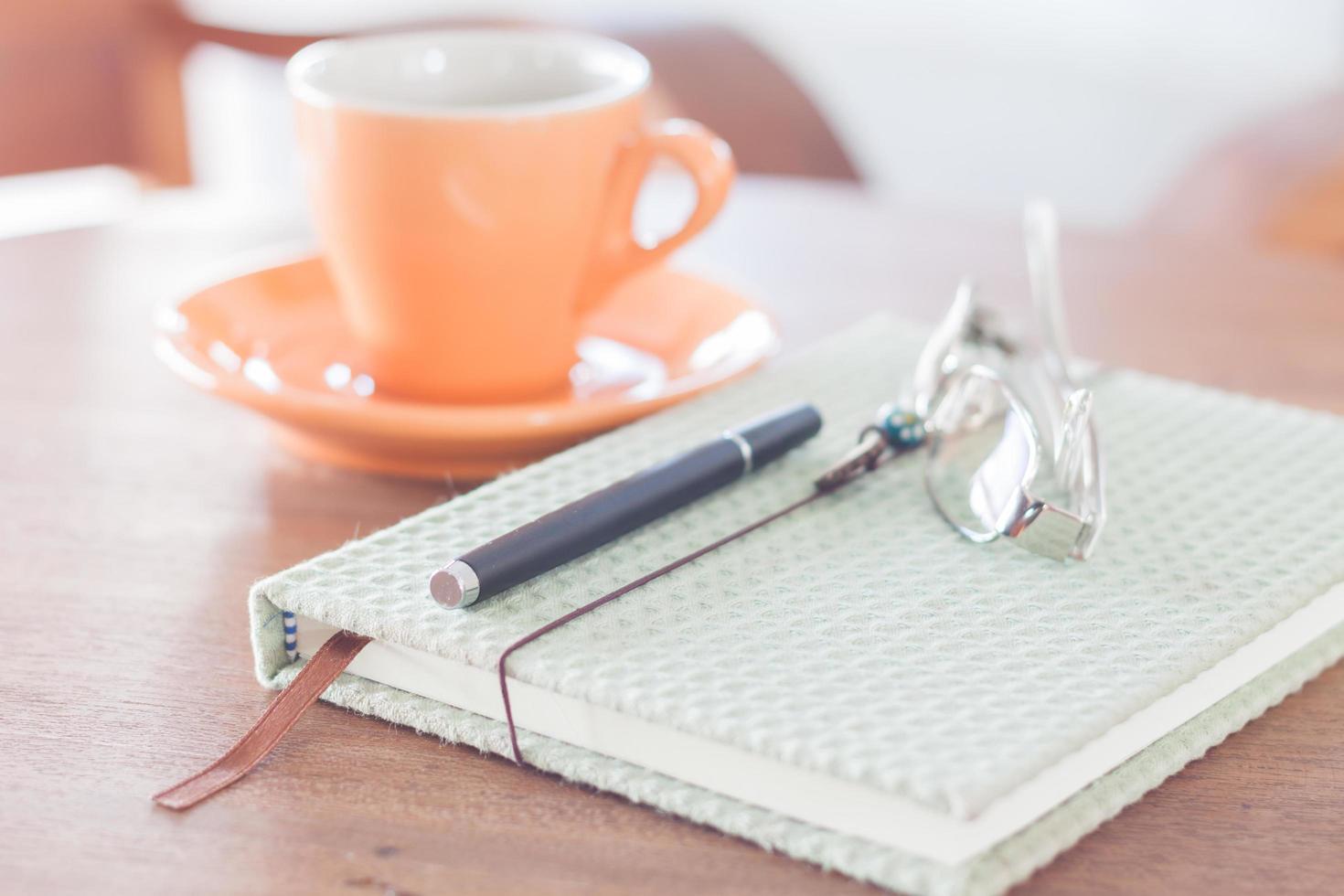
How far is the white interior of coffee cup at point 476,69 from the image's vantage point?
1.92 ft

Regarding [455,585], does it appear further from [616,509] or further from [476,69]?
[476,69]

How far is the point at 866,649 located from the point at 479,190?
25 centimetres

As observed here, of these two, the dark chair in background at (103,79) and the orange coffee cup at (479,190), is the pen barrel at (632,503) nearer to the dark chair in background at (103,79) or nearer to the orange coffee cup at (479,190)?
the orange coffee cup at (479,190)

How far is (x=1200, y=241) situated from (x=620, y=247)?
0.46 metres

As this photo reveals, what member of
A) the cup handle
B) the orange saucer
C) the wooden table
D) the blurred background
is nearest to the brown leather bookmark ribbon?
the wooden table

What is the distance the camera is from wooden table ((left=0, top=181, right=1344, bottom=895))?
338mm

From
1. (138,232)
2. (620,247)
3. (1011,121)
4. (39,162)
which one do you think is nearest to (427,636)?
(620,247)

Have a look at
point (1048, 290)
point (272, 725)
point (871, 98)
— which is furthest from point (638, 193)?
point (871, 98)

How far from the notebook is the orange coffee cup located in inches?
3.9

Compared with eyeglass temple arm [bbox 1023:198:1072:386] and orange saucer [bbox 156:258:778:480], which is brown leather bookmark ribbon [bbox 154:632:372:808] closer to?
orange saucer [bbox 156:258:778:480]

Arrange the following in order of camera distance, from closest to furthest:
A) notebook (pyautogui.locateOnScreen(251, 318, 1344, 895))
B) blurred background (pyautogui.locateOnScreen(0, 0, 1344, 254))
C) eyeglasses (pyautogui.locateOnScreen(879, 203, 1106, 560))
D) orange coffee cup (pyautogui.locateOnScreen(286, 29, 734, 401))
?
Result: notebook (pyautogui.locateOnScreen(251, 318, 1344, 895)) → eyeglasses (pyautogui.locateOnScreen(879, 203, 1106, 560)) → orange coffee cup (pyautogui.locateOnScreen(286, 29, 734, 401)) → blurred background (pyautogui.locateOnScreen(0, 0, 1344, 254))

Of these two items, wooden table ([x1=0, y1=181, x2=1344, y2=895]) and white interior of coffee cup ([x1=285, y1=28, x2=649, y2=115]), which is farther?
white interior of coffee cup ([x1=285, y1=28, x2=649, y2=115])

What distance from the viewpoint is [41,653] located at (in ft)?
1.41

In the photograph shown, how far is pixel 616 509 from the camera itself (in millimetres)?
426
